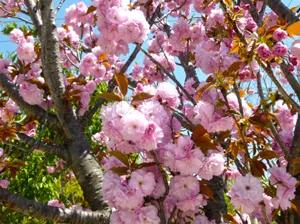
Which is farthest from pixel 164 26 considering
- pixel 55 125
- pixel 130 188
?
pixel 130 188

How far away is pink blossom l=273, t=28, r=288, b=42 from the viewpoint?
118cm

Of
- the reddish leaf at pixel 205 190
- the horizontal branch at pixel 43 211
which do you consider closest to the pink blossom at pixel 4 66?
the horizontal branch at pixel 43 211

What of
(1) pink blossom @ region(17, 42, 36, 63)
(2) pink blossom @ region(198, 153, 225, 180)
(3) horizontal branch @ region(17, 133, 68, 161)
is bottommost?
(2) pink blossom @ region(198, 153, 225, 180)

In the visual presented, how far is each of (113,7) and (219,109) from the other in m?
0.59

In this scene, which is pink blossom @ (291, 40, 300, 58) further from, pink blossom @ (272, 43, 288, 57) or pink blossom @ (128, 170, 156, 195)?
pink blossom @ (128, 170, 156, 195)

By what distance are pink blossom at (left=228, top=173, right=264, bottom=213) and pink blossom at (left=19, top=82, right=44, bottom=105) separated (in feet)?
4.83

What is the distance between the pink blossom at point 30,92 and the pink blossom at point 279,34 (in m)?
1.50

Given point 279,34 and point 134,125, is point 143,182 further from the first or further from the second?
point 279,34

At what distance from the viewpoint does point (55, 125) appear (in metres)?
2.26

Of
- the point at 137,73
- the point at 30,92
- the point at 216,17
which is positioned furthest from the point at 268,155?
the point at 137,73

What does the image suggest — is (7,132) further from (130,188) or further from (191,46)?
(191,46)

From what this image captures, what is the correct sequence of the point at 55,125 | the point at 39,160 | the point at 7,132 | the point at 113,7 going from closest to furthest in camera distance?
the point at 113,7 < the point at 7,132 < the point at 55,125 < the point at 39,160

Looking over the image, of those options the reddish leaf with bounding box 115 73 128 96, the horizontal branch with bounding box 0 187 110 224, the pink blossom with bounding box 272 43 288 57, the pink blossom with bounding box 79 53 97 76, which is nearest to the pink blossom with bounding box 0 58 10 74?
the pink blossom with bounding box 79 53 97 76

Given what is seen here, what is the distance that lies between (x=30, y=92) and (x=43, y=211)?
88 cm
